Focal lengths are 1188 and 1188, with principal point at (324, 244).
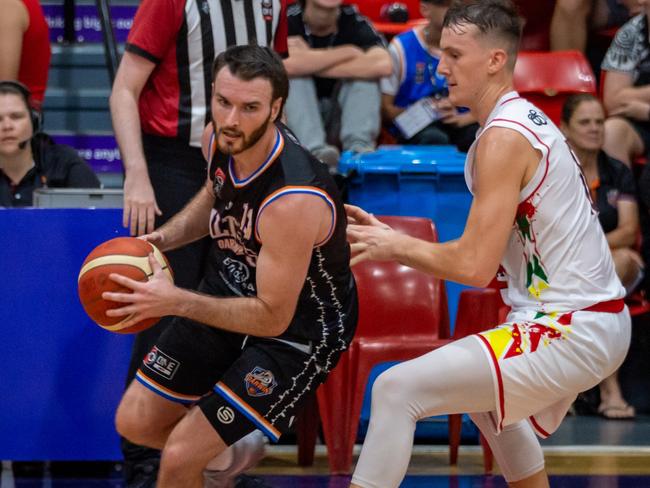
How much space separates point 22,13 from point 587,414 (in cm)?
361

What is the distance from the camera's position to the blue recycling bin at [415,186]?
5.95 metres

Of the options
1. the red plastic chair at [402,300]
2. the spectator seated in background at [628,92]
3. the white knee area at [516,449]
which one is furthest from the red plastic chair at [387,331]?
the spectator seated in background at [628,92]

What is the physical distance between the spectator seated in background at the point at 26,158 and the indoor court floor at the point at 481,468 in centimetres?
134

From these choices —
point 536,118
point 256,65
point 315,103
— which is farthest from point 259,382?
point 315,103

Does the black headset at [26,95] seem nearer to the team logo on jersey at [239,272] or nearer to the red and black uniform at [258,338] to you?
the red and black uniform at [258,338]

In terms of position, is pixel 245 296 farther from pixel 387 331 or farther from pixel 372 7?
pixel 372 7

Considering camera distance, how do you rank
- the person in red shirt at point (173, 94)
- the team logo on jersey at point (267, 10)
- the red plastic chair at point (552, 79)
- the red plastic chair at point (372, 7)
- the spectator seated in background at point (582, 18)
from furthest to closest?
the red plastic chair at point (372, 7) < the spectator seated in background at point (582, 18) < the red plastic chair at point (552, 79) < the team logo on jersey at point (267, 10) < the person in red shirt at point (173, 94)

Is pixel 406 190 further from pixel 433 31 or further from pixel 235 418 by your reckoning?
pixel 235 418

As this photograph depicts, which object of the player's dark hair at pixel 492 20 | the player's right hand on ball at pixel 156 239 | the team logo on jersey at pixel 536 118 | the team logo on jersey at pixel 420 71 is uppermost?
the player's dark hair at pixel 492 20

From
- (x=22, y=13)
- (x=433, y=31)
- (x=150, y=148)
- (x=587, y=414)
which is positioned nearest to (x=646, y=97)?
(x=433, y=31)

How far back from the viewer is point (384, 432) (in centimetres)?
360

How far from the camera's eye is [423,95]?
6.64m

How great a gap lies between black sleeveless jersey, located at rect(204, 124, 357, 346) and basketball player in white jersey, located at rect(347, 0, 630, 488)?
6.7 inches

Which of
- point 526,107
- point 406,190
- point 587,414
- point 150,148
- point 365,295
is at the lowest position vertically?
point 587,414
